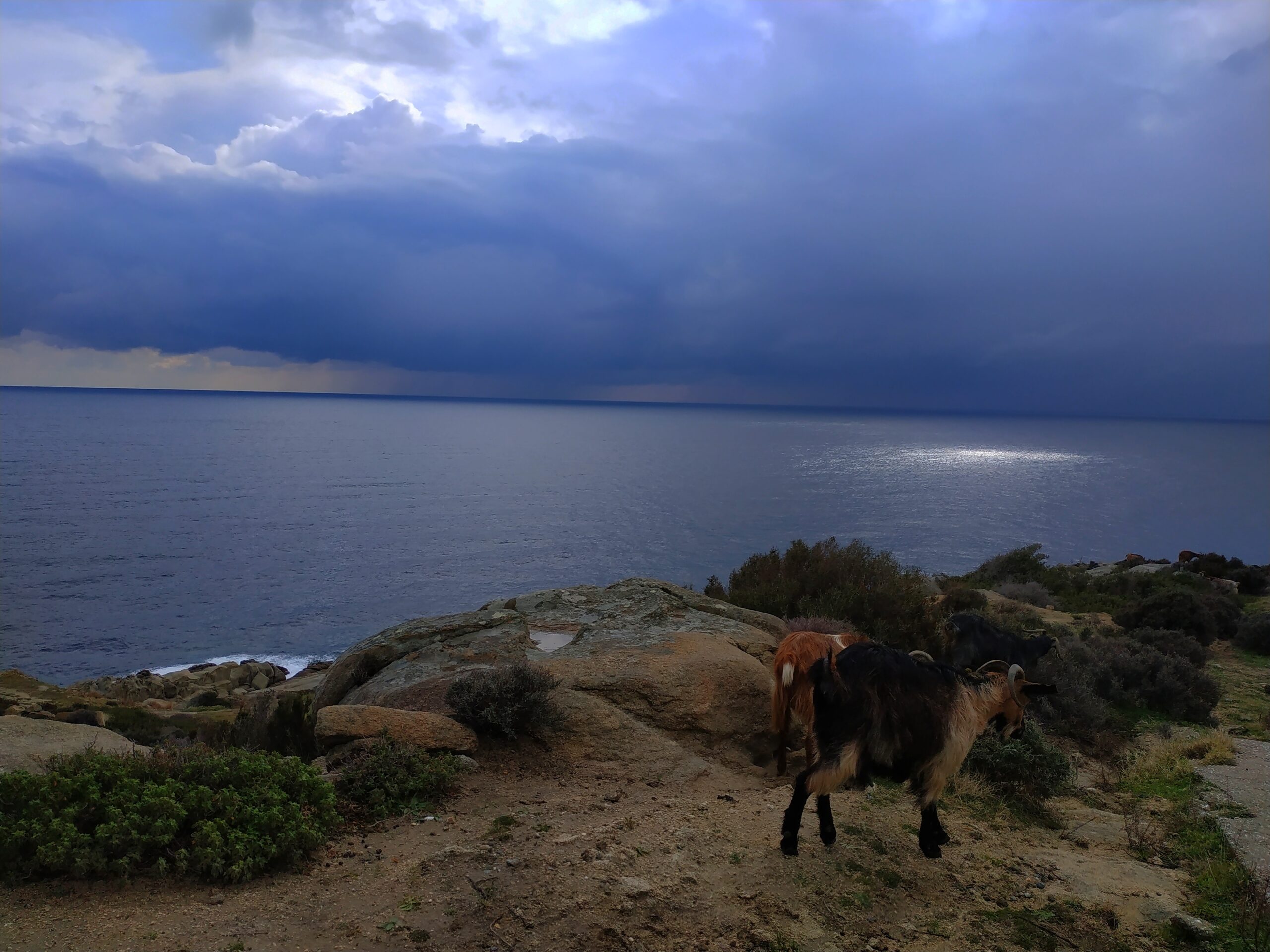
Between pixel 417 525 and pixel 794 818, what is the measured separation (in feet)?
163

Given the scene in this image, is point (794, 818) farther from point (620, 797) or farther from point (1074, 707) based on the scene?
point (1074, 707)

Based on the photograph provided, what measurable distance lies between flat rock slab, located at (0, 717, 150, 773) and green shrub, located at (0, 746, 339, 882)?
0.70m

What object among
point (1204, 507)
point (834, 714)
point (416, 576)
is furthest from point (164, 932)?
point (1204, 507)

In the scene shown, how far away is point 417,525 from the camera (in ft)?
173

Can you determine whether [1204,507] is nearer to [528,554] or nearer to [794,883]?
[528,554]

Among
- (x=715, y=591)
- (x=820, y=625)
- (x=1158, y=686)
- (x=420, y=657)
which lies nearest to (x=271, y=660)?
(x=715, y=591)

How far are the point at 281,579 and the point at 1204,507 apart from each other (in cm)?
7888

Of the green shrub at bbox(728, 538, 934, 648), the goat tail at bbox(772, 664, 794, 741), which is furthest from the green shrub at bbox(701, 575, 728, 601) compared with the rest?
the goat tail at bbox(772, 664, 794, 741)

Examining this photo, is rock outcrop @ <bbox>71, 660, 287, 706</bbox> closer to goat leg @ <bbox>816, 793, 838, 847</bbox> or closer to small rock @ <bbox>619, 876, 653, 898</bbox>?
small rock @ <bbox>619, 876, 653, 898</bbox>

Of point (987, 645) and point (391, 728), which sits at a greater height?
point (391, 728)

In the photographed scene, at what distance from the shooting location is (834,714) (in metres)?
5.57

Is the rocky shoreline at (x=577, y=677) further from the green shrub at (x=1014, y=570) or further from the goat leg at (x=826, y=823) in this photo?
the green shrub at (x=1014, y=570)

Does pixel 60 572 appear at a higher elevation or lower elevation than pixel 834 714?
lower

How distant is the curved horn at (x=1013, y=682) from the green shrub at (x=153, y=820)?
5704 mm
